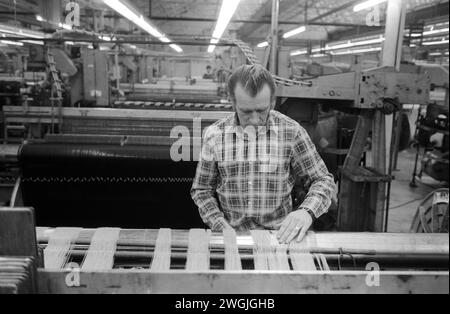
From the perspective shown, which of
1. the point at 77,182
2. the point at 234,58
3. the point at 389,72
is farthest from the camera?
the point at 234,58

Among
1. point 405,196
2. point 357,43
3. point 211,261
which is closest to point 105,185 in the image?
point 211,261

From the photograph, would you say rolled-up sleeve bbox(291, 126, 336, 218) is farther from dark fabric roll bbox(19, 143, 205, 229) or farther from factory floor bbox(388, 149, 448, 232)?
factory floor bbox(388, 149, 448, 232)

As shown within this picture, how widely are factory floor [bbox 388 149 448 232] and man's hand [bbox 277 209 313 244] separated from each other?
11.1ft

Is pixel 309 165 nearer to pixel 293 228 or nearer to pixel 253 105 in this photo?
pixel 253 105

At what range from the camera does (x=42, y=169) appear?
276 cm

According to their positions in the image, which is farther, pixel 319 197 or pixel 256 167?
pixel 256 167

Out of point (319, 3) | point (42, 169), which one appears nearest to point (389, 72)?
point (42, 169)

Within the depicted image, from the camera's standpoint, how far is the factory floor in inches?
169

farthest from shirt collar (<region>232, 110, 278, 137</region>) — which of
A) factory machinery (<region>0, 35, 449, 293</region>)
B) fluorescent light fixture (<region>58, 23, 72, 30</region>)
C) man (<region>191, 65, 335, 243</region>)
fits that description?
fluorescent light fixture (<region>58, 23, 72, 30</region>)

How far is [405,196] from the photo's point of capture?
17.3 ft

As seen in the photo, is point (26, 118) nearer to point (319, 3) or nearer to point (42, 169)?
point (42, 169)

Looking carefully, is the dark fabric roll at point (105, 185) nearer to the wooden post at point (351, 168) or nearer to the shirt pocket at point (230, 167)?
the wooden post at point (351, 168)

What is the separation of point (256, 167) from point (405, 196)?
4.45 m
